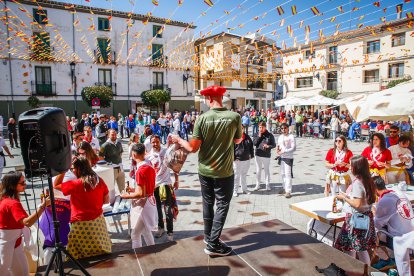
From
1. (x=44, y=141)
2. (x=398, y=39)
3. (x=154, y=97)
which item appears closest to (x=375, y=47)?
(x=398, y=39)

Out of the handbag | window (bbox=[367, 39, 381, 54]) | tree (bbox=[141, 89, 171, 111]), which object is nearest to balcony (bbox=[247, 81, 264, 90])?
tree (bbox=[141, 89, 171, 111])

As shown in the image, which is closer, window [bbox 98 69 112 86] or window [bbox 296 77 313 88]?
window [bbox 98 69 112 86]

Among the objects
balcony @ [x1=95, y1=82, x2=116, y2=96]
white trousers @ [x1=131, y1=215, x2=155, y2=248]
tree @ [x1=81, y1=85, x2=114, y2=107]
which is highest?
balcony @ [x1=95, y1=82, x2=116, y2=96]

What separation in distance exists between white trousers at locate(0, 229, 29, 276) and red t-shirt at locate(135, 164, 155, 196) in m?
1.33

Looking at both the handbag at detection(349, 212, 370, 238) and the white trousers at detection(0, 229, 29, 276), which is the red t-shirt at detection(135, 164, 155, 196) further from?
the handbag at detection(349, 212, 370, 238)

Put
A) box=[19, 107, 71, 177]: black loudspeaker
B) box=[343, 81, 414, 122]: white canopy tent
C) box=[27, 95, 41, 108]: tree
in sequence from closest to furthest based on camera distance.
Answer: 1. box=[19, 107, 71, 177]: black loudspeaker
2. box=[343, 81, 414, 122]: white canopy tent
3. box=[27, 95, 41, 108]: tree

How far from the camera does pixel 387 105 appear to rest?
5500 mm

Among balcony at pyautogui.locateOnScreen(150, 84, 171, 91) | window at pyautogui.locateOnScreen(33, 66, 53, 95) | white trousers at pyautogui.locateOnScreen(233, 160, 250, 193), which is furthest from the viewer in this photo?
balcony at pyautogui.locateOnScreen(150, 84, 171, 91)

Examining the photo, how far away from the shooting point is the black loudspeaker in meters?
2.50

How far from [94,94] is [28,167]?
24374mm

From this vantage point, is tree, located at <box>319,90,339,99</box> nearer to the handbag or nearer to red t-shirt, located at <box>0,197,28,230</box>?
the handbag

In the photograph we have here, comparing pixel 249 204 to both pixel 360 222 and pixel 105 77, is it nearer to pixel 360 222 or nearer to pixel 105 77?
pixel 360 222

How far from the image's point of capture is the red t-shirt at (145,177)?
3586 millimetres

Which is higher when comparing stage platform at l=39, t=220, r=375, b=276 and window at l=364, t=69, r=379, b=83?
window at l=364, t=69, r=379, b=83
